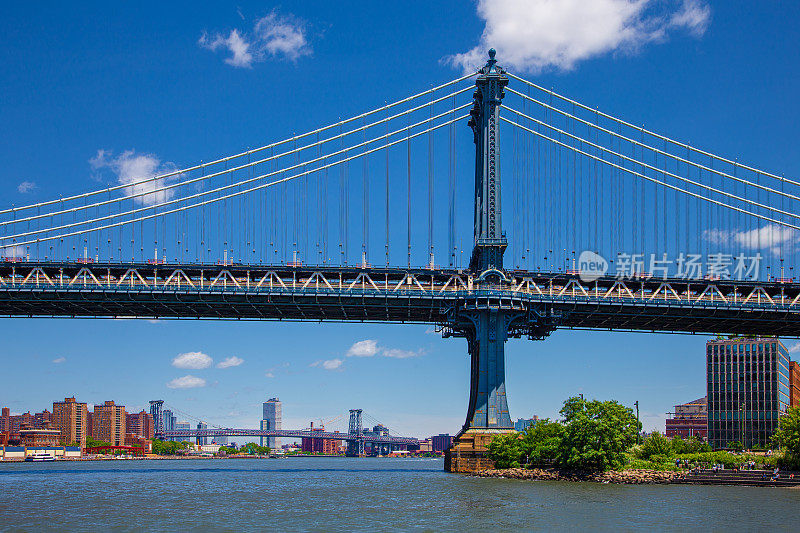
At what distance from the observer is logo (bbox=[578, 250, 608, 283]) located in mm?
87812

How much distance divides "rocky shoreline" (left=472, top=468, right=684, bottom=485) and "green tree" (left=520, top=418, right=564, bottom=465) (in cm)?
120

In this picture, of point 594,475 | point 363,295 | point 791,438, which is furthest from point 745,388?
point 363,295

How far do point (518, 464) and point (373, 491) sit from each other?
15.9 meters

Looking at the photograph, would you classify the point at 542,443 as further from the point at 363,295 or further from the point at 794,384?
the point at 794,384

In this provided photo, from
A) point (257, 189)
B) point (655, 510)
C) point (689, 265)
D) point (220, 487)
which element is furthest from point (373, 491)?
point (689, 265)

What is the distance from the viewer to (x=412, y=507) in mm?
52312

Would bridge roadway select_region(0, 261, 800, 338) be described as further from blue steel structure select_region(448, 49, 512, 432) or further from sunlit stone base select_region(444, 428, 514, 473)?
sunlit stone base select_region(444, 428, 514, 473)

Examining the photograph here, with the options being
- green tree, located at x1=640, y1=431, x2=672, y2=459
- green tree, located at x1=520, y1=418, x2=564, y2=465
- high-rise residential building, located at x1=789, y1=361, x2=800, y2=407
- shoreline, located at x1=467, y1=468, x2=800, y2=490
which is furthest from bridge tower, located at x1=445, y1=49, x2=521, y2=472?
high-rise residential building, located at x1=789, y1=361, x2=800, y2=407

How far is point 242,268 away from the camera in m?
85.6

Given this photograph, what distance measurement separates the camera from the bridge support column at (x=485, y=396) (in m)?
81.1

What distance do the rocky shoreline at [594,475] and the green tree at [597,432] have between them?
40.3 inches

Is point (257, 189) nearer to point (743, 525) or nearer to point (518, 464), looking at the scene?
point (518, 464)

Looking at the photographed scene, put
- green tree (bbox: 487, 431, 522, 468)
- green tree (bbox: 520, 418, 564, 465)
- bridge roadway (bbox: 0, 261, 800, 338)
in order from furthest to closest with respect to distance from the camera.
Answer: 1. bridge roadway (bbox: 0, 261, 800, 338)
2. green tree (bbox: 487, 431, 522, 468)
3. green tree (bbox: 520, 418, 564, 465)

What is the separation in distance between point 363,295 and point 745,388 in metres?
90.8
